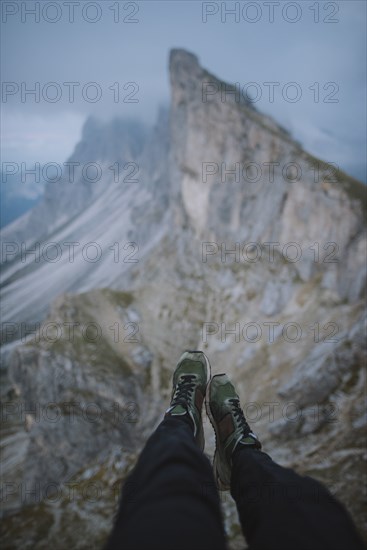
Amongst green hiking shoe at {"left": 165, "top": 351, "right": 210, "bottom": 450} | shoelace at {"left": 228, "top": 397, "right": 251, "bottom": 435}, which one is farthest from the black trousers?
shoelace at {"left": 228, "top": 397, "right": 251, "bottom": 435}

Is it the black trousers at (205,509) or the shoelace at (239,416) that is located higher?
the black trousers at (205,509)

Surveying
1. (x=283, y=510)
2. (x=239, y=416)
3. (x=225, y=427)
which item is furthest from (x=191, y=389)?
(x=283, y=510)

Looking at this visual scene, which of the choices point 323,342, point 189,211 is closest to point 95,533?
point 323,342

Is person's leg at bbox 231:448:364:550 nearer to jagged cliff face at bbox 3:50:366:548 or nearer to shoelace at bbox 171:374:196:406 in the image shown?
shoelace at bbox 171:374:196:406

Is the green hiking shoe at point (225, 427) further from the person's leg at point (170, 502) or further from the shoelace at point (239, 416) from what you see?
the person's leg at point (170, 502)

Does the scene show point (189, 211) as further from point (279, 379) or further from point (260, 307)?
point (279, 379)

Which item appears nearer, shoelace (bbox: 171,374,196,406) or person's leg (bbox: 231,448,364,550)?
person's leg (bbox: 231,448,364,550)

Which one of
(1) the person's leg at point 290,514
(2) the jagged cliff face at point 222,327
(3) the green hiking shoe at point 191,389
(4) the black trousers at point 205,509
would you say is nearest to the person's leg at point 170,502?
(4) the black trousers at point 205,509

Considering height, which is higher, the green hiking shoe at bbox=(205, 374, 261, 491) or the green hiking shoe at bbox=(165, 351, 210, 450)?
the green hiking shoe at bbox=(165, 351, 210, 450)
